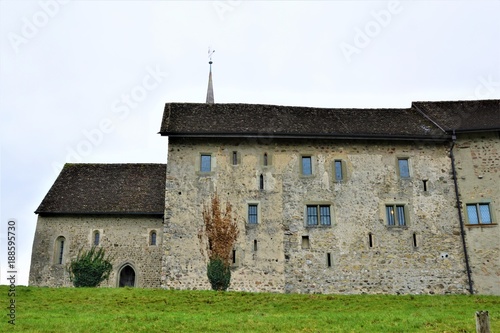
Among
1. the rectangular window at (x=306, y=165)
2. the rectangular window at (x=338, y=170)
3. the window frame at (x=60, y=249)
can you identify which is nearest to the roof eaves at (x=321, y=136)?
the rectangular window at (x=306, y=165)

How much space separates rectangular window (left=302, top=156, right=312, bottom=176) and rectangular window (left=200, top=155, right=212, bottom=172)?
16.6ft

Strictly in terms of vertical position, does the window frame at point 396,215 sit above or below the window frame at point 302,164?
below

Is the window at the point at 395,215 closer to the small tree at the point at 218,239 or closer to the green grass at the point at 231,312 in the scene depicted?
the green grass at the point at 231,312

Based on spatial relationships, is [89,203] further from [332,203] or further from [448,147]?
[448,147]

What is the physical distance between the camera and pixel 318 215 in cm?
2689

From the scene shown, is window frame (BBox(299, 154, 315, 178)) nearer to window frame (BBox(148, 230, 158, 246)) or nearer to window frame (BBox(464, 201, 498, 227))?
window frame (BBox(464, 201, 498, 227))

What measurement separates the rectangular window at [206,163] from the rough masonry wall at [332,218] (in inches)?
11.5

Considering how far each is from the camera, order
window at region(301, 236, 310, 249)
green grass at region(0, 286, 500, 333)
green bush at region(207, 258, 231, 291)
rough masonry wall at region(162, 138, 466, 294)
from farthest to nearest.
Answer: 1. window at region(301, 236, 310, 249)
2. rough masonry wall at region(162, 138, 466, 294)
3. green bush at region(207, 258, 231, 291)
4. green grass at region(0, 286, 500, 333)

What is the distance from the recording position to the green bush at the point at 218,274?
81.9ft

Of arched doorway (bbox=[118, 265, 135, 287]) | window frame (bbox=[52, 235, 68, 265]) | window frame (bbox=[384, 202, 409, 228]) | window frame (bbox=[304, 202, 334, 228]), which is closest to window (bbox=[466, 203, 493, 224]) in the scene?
window frame (bbox=[384, 202, 409, 228])

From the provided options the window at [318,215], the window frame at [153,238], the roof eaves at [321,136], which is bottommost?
the window frame at [153,238]

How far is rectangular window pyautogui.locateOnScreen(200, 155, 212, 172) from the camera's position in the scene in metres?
27.3

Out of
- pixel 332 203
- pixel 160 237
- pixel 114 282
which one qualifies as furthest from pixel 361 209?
pixel 114 282

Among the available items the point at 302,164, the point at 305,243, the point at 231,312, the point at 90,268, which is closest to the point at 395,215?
the point at 305,243
